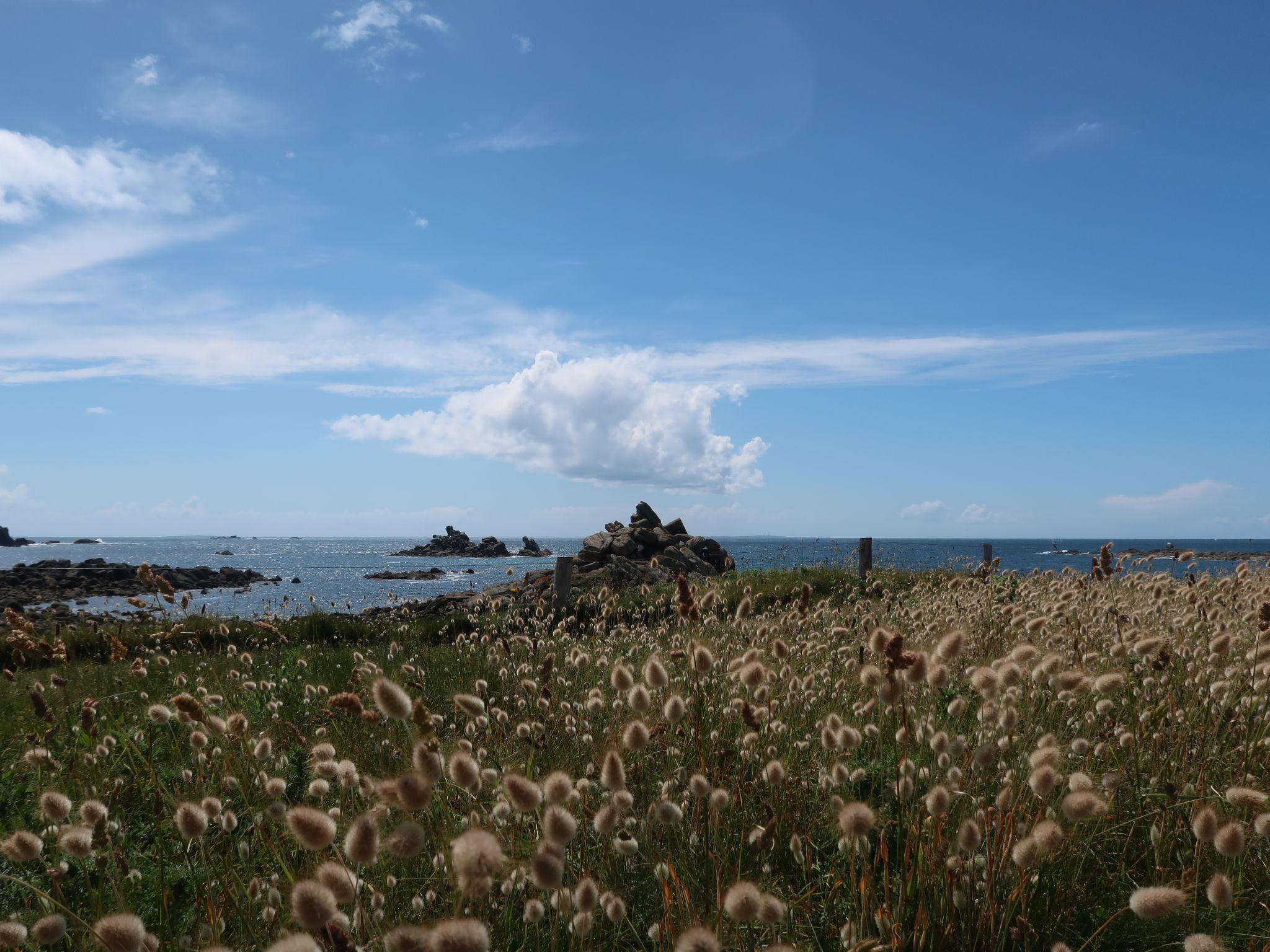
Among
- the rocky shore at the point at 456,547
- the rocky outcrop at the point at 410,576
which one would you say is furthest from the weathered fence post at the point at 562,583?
the rocky shore at the point at 456,547

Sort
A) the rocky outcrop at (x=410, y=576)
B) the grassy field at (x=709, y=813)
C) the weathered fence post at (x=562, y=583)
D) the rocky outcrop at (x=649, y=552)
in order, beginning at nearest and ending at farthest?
the grassy field at (x=709, y=813)
the weathered fence post at (x=562, y=583)
the rocky outcrop at (x=649, y=552)
the rocky outcrop at (x=410, y=576)

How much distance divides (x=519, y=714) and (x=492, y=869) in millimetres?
4044

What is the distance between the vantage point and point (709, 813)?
2881 mm

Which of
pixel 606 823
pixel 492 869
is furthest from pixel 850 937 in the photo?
pixel 492 869

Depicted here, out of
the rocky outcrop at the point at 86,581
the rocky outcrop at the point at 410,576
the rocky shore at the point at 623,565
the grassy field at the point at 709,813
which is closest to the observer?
the grassy field at the point at 709,813

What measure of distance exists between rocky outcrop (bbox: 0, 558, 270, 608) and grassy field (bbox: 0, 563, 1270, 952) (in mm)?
43322

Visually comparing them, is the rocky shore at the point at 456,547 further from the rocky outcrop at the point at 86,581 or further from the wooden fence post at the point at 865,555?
the wooden fence post at the point at 865,555

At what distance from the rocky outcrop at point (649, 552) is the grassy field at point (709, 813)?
17257 mm

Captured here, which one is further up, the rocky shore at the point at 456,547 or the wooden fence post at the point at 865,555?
the wooden fence post at the point at 865,555

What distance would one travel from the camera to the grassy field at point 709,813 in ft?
6.19

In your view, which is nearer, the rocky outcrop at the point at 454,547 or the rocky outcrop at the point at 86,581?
the rocky outcrop at the point at 86,581

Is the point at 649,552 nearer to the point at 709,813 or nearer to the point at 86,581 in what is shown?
the point at 709,813

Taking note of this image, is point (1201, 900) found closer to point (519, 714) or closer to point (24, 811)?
point (519, 714)

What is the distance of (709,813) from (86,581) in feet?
200
